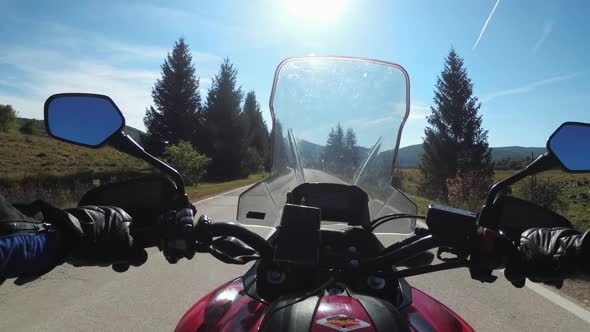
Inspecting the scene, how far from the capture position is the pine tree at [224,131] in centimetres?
4503

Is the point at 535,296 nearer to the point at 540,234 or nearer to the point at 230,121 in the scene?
the point at 540,234

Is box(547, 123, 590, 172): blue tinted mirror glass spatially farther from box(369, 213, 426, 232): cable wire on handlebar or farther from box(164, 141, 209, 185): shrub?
box(164, 141, 209, 185): shrub

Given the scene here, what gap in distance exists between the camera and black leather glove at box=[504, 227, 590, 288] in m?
1.30

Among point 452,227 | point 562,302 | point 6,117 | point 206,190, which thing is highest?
point 6,117

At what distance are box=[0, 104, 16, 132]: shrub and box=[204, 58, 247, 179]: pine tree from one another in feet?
86.1

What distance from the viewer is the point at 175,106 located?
46.5m

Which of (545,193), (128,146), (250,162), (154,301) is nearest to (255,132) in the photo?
(250,162)

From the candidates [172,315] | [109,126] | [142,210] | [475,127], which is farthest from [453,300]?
[475,127]

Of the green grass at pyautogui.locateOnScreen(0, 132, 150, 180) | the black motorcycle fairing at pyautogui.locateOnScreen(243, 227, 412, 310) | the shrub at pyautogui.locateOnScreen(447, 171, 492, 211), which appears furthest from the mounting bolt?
the green grass at pyautogui.locateOnScreen(0, 132, 150, 180)

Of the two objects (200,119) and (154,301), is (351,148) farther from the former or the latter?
(200,119)

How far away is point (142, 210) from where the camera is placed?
183cm

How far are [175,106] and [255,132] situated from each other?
480 inches

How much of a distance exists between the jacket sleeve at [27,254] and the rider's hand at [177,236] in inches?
14.4

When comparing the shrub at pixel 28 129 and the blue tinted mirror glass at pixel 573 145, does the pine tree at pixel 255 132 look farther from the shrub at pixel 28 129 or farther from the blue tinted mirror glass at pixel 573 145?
the blue tinted mirror glass at pixel 573 145
